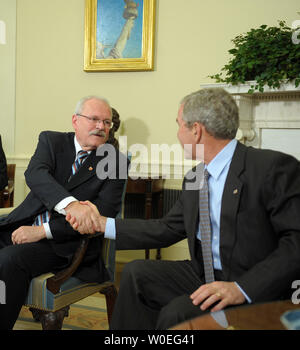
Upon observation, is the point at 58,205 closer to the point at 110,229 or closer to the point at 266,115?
the point at 110,229

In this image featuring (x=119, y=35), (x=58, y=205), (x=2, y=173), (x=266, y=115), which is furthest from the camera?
(x=119, y=35)

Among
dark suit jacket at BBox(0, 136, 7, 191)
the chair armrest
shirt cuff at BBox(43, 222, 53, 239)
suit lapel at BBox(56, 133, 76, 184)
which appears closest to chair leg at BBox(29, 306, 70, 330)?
the chair armrest

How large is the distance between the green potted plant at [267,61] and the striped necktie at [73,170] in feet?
5.03

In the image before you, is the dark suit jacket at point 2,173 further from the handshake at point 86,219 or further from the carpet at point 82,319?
the handshake at point 86,219

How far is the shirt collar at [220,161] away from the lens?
188 centimetres

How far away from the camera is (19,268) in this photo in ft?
7.48

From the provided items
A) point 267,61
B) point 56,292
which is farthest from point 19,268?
point 267,61

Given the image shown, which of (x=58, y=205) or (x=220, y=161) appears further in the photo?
(x=58, y=205)

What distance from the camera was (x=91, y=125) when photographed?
9.07 feet

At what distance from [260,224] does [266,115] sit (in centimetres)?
225

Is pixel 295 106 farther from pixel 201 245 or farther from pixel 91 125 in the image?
pixel 201 245

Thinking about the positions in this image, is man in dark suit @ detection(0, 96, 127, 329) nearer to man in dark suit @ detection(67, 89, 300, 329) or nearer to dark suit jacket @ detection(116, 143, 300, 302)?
man in dark suit @ detection(67, 89, 300, 329)

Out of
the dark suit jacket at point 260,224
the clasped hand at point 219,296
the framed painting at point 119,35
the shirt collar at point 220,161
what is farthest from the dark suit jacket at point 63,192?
the framed painting at point 119,35

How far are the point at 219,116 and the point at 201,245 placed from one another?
61cm
